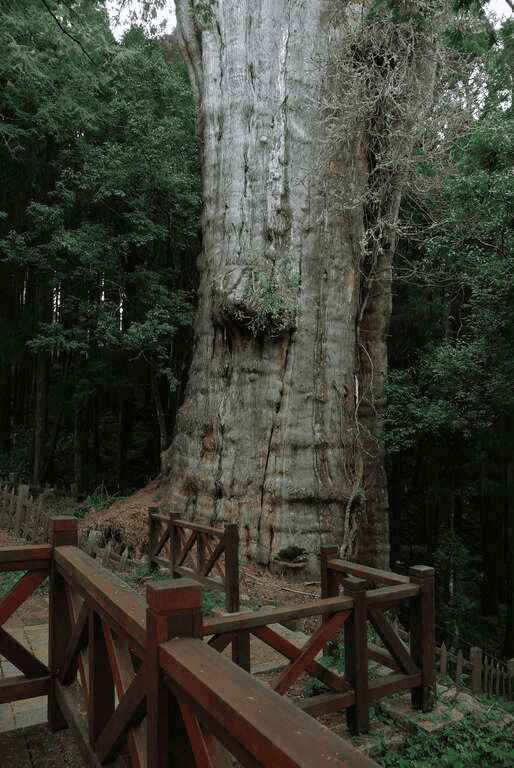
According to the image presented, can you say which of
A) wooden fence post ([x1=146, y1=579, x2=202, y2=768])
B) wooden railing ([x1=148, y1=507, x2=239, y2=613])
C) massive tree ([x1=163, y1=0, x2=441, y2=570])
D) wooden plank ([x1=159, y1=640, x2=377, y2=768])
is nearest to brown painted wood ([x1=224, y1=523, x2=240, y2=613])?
wooden railing ([x1=148, y1=507, x2=239, y2=613])

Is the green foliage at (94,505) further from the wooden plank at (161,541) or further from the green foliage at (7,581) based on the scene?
the wooden plank at (161,541)

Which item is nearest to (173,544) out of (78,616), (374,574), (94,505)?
(374,574)

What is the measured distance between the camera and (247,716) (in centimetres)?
123

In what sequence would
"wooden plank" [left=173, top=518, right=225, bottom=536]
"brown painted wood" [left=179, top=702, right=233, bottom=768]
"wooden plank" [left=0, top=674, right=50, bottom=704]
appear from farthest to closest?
"wooden plank" [left=173, top=518, right=225, bottom=536]
"wooden plank" [left=0, top=674, right=50, bottom=704]
"brown painted wood" [left=179, top=702, right=233, bottom=768]

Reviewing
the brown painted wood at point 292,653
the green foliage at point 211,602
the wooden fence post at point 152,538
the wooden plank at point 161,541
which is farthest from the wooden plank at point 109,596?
the wooden fence post at point 152,538

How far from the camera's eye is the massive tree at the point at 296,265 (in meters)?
8.01

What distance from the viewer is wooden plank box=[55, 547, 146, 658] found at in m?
1.92

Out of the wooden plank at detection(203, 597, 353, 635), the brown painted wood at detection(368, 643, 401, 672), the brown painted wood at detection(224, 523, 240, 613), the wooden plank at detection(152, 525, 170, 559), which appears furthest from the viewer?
the wooden plank at detection(152, 525, 170, 559)

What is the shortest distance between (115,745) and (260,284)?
21.5 feet

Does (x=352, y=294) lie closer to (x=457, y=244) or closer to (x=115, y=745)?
(x=457, y=244)

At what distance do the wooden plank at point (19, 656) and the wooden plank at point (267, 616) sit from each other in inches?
41.6

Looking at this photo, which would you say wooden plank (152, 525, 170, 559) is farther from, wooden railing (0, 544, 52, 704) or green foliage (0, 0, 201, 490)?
green foliage (0, 0, 201, 490)

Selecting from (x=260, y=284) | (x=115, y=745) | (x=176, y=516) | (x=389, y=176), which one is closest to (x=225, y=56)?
(x=389, y=176)

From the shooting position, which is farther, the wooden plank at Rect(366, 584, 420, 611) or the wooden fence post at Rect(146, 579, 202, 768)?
the wooden plank at Rect(366, 584, 420, 611)
